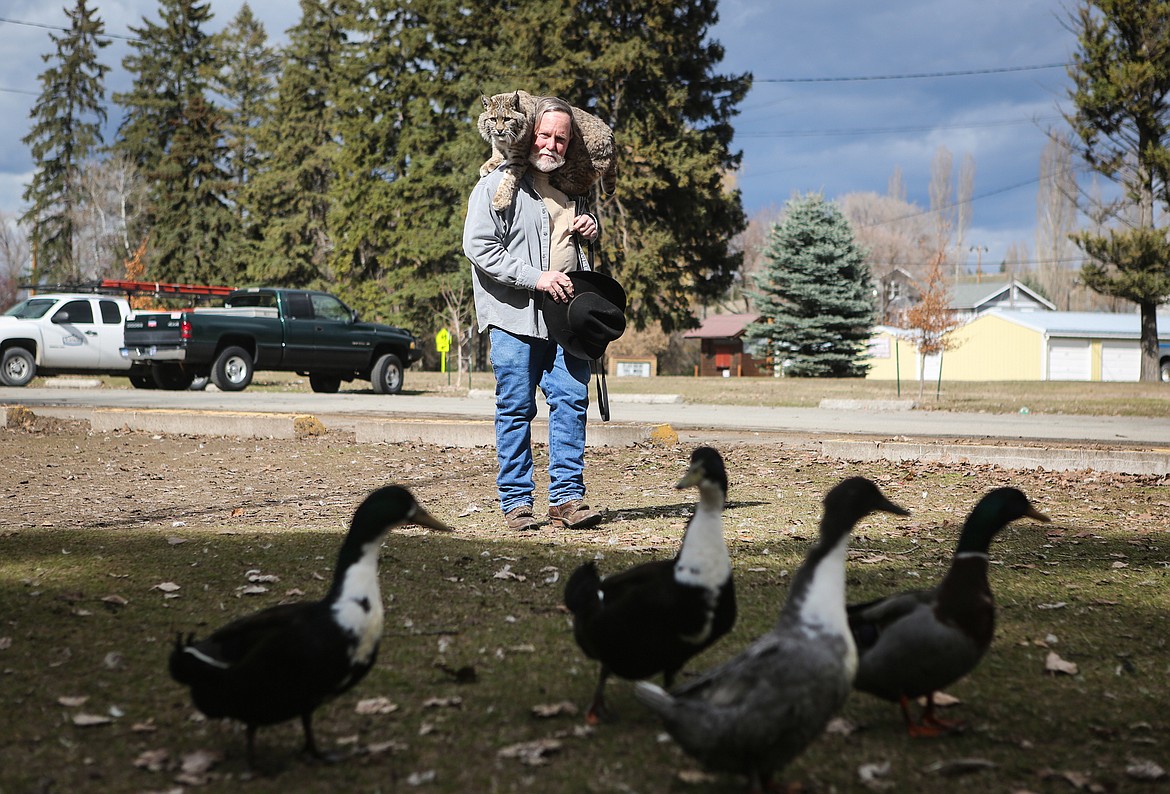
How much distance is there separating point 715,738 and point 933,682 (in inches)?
33.4

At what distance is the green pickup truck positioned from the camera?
20.7 metres

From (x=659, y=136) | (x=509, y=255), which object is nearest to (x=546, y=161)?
(x=509, y=255)

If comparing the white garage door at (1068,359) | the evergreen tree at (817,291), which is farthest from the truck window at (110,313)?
the white garage door at (1068,359)

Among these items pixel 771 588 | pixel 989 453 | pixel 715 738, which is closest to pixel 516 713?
pixel 715 738

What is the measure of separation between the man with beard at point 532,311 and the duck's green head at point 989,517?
Answer: 123 inches

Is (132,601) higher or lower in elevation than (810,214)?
lower

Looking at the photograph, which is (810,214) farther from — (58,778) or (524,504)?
(58,778)

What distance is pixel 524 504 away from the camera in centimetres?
629

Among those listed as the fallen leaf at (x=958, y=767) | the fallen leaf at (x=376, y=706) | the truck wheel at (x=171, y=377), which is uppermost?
the truck wheel at (x=171, y=377)

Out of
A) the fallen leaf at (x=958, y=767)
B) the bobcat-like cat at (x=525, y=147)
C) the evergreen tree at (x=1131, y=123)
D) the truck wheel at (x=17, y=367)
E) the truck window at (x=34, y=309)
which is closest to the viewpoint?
the fallen leaf at (x=958, y=767)

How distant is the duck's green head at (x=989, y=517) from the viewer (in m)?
3.08

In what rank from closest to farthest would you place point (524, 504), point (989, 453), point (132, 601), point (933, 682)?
1. point (933, 682)
2. point (132, 601)
3. point (524, 504)
4. point (989, 453)

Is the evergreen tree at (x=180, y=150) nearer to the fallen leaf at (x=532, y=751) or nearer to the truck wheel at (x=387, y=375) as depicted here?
the truck wheel at (x=387, y=375)

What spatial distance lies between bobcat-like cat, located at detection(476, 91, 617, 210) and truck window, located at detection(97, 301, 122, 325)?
20.3 metres
